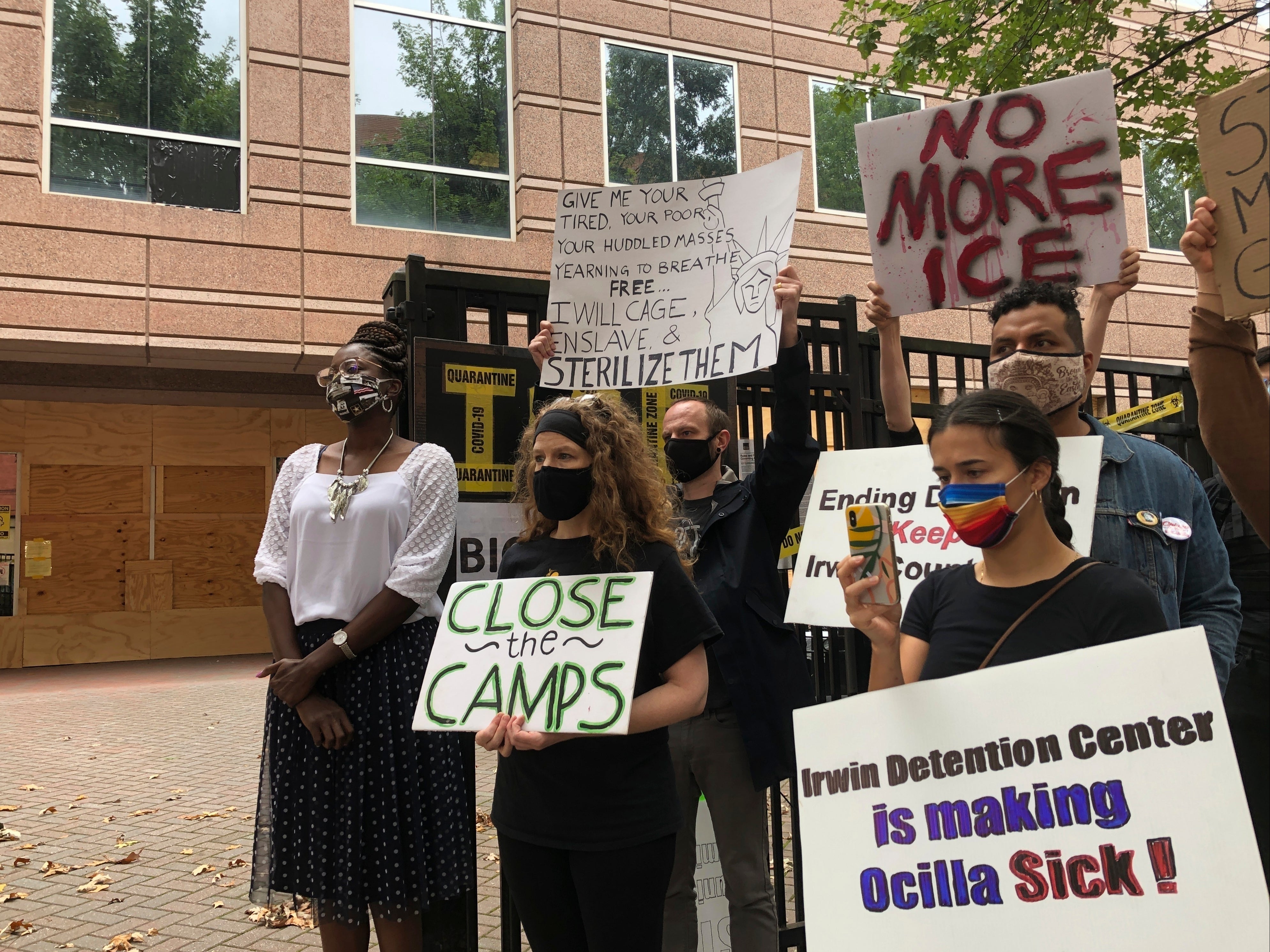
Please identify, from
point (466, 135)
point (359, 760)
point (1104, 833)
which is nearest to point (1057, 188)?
point (1104, 833)

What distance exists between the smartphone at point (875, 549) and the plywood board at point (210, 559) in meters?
14.1

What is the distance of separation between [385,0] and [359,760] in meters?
12.2

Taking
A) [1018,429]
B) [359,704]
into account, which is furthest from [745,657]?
[1018,429]

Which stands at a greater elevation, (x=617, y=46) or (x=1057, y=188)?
(x=617, y=46)

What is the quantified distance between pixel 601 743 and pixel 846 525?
0.88 meters

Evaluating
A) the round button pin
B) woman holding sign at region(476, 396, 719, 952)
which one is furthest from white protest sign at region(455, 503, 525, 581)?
the round button pin

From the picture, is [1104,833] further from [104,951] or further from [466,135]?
[466,135]

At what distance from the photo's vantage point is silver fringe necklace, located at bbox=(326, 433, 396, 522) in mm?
3305

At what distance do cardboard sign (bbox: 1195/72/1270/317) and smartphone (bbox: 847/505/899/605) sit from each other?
0.73 meters

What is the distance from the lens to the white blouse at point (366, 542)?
3266 mm

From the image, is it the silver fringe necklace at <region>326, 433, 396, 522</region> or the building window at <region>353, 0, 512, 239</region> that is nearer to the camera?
the silver fringe necklace at <region>326, 433, 396, 522</region>

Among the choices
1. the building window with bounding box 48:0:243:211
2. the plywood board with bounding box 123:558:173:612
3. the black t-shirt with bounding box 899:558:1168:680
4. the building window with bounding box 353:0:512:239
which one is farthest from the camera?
the plywood board with bounding box 123:558:173:612

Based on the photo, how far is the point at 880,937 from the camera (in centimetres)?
179

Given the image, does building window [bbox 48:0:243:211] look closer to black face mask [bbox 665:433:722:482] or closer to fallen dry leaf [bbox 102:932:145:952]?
fallen dry leaf [bbox 102:932:145:952]
